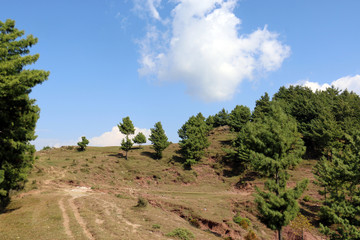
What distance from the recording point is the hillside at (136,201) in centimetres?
1889

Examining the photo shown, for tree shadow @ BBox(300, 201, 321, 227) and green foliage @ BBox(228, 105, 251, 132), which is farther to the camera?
green foliage @ BBox(228, 105, 251, 132)

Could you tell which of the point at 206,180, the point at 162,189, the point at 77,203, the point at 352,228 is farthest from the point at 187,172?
the point at 352,228

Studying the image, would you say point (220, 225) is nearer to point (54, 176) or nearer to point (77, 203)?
point (77, 203)

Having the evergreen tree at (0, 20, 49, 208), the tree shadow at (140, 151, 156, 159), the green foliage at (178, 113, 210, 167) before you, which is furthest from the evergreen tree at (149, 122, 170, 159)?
the evergreen tree at (0, 20, 49, 208)

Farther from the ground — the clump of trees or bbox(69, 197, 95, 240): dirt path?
the clump of trees

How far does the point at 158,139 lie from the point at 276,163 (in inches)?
2172

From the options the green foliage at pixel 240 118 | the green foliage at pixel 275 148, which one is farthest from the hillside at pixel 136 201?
the green foliage at pixel 240 118

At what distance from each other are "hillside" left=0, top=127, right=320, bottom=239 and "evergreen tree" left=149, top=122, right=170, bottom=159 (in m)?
3.42

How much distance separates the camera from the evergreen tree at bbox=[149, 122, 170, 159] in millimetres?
70750

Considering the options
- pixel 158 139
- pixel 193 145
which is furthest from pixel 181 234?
pixel 158 139

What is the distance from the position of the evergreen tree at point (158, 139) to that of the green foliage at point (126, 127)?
7128 millimetres

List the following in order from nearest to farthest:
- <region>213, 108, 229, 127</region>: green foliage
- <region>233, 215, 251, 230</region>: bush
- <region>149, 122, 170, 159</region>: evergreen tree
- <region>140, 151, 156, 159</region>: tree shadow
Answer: <region>233, 215, 251, 230</region>: bush, <region>149, 122, 170, 159</region>: evergreen tree, <region>140, 151, 156, 159</region>: tree shadow, <region>213, 108, 229, 127</region>: green foliage

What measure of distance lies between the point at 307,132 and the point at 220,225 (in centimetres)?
5030

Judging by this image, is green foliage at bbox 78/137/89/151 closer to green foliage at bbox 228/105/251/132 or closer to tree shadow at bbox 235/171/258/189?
green foliage at bbox 228/105/251/132
